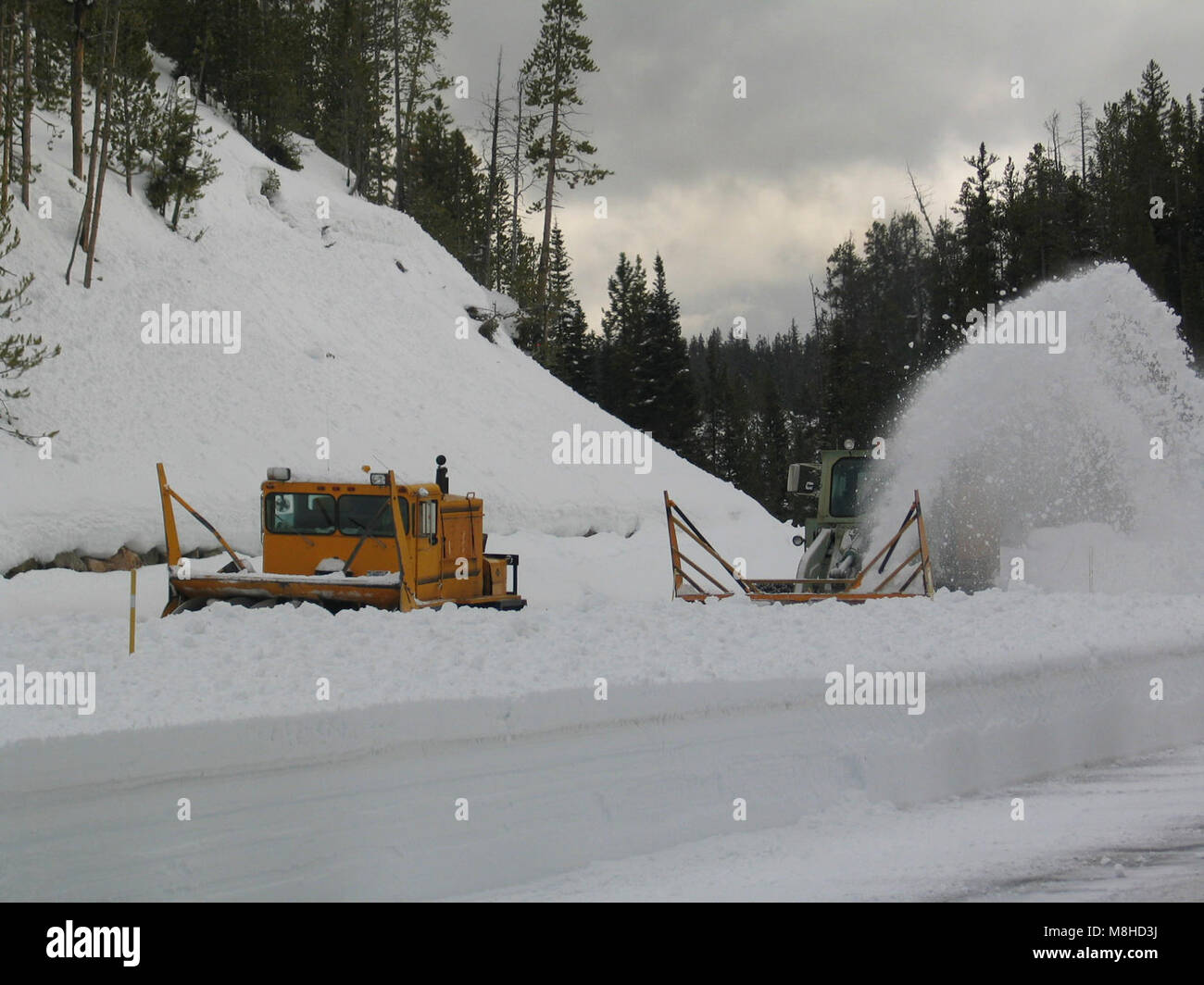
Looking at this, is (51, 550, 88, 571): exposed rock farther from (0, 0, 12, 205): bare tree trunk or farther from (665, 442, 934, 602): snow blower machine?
(665, 442, 934, 602): snow blower machine

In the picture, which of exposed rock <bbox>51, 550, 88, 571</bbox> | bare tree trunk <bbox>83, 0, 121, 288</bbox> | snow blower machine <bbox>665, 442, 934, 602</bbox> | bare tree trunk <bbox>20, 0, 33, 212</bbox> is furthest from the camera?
bare tree trunk <bbox>20, 0, 33, 212</bbox>

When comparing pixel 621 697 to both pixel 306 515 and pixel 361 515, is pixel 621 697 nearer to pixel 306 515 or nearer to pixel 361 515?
pixel 361 515

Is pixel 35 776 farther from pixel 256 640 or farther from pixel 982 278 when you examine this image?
pixel 982 278

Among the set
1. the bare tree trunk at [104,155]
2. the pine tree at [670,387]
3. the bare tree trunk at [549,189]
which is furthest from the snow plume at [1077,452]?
the pine tree at [670,387]

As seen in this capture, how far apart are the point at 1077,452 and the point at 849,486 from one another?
3031 millimetres

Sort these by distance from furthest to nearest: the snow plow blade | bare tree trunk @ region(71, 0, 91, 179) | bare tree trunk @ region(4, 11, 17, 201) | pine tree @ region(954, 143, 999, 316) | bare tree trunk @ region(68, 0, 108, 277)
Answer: pine tree @ region(954, 143, 999, 316) → bare tree trunk @ region(71, 0, 91, 179) → bare tree trunk @ region(68, 0, 108, 277) → bare tree trunk @ region(4, 11, 17, 201) → the snow plow blade

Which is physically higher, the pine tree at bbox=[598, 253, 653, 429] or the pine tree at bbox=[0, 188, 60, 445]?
the pine tree at bbox=[598, 253, 653, 429]

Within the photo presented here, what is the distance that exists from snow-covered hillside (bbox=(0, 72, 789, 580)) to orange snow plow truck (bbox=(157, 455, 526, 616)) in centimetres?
610

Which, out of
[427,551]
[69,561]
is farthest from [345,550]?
[69,561]

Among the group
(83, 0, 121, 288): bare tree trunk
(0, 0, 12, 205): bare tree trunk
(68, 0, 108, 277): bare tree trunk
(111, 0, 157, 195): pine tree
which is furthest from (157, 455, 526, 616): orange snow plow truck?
(111, 0, 157, 195): pine tree

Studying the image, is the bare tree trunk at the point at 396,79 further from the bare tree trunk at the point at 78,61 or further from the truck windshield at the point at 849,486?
the truck windshield at the point at 849,486

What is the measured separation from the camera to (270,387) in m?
25.4

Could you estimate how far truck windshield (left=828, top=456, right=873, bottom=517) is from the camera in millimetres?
15883

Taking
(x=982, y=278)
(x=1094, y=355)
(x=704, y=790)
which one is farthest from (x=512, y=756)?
(x=982, y=278)
